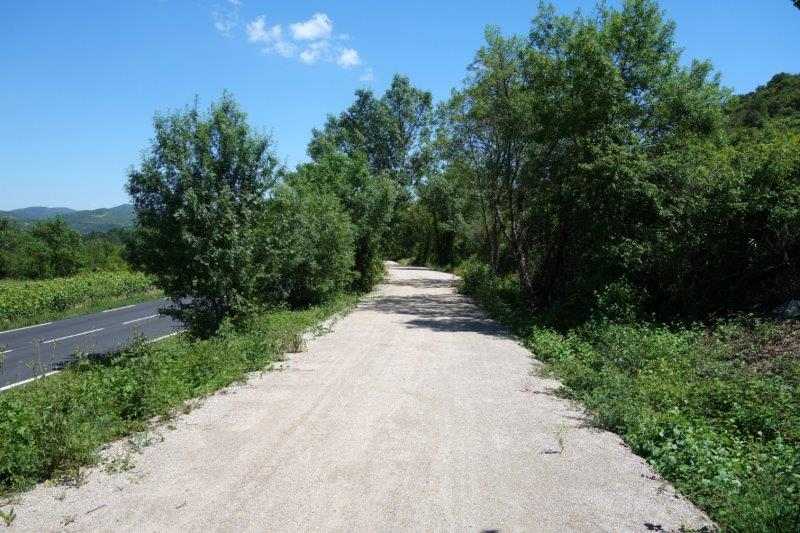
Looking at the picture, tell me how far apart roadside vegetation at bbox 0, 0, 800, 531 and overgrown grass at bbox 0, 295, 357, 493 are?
0.03 meters

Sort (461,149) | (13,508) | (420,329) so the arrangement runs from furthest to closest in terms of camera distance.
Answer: (461,149), (420,329), (13,508)

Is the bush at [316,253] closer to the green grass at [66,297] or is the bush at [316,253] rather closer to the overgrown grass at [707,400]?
the green grass at [66,297]

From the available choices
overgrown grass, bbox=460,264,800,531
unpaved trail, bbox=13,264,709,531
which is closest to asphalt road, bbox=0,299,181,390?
unpaved trail, bbox=13,264,709,531

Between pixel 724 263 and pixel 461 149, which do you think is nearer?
pixel 724 263

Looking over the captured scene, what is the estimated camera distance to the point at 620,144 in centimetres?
1529

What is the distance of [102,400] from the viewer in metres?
6.64

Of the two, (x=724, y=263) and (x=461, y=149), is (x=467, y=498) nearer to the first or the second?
(x=724, y=263)

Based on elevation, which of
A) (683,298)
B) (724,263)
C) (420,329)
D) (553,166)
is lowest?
(420,329)

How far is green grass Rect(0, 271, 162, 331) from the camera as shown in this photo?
82.0 ft

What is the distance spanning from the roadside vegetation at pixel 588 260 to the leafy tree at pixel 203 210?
0.16ft

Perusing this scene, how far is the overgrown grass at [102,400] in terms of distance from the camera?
5.28 meters

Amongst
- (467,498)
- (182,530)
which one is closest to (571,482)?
(467,498)

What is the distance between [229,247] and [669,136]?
12778 mm

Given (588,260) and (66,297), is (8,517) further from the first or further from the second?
(66,297)
